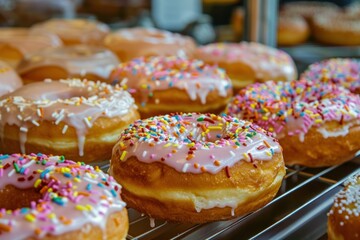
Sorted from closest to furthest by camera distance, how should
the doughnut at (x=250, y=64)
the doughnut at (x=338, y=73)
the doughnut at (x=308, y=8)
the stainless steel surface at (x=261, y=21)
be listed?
the doughnut at (x=338, y=73) < the doughnut at (x=250, y=64) < the stainless steel surface at (x=261, y=21) < the doughnut at (x=308, y=8)

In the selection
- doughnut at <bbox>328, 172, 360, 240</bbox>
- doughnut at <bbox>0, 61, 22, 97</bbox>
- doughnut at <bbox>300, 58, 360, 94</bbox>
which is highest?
doughnut at <bbox>0, 61, 22, 97</bbox>

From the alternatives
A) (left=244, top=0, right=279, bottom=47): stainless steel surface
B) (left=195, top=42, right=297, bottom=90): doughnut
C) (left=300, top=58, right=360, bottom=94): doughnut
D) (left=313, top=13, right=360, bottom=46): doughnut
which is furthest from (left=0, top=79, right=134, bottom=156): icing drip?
(left=313, top=13, right=360, bottom=46): doughnut

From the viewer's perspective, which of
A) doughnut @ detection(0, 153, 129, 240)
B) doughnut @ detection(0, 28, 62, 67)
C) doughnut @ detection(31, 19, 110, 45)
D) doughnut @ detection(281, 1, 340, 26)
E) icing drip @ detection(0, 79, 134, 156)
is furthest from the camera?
doughnut @ detection(281, 1, 340, 26)

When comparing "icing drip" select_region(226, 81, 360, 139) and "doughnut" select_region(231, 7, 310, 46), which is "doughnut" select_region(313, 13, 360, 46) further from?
"icing drip" select_region(226, 81, 360, 139)

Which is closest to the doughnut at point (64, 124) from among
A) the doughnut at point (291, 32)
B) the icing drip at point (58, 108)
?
the icing drip at point (58, 108)

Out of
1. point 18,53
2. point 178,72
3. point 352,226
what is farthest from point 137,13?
point 352,226

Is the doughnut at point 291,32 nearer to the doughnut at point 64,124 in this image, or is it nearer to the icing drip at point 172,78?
the icing drip at point 172,78
